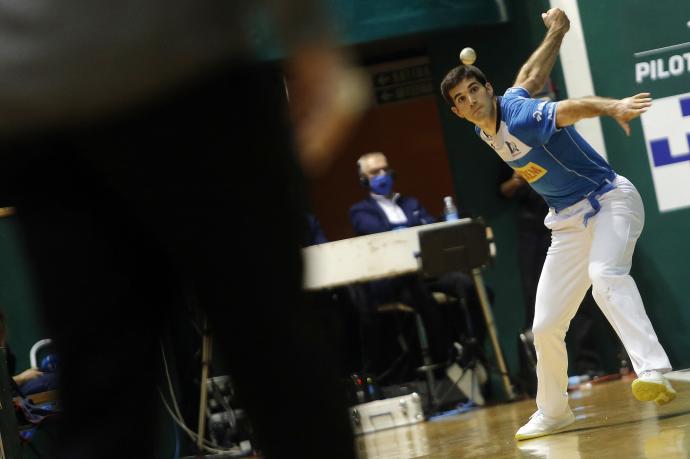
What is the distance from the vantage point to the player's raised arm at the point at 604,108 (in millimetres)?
6195

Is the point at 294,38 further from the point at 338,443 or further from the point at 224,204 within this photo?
the point at 338,443

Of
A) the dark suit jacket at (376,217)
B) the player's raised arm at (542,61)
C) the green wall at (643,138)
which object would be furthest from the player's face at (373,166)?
the player's raised arm at (542,61)

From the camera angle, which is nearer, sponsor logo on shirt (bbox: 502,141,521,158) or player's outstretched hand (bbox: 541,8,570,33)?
sponsor logo on shirt (bbox: 502,141,521,158)

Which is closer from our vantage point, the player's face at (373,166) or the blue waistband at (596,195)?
the blue waistband at (596,195)

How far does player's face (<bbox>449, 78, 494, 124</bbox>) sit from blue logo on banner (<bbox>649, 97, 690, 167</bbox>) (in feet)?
11.8

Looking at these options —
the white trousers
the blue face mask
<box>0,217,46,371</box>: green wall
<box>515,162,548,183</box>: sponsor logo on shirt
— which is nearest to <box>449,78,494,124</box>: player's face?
<box>515,162,548,183</box>: sponsor logo on shirt

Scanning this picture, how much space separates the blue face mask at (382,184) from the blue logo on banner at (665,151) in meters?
2.45

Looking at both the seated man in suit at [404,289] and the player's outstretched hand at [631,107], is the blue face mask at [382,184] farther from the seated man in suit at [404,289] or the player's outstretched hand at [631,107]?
the player's outstretched hand at [631,107]

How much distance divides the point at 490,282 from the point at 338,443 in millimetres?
9394

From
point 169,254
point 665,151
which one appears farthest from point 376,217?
point 169,254

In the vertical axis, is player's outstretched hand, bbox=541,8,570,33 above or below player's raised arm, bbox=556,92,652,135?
above

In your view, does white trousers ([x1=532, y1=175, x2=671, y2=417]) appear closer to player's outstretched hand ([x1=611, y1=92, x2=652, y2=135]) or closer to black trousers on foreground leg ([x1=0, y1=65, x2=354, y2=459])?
player's outstretched hand ([x1=611, y1=92, x2=652, y2=135])

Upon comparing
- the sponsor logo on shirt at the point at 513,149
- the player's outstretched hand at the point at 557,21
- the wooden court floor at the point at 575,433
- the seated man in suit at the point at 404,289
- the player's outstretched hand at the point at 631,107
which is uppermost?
the player's outstretched hand at the point at 557,21

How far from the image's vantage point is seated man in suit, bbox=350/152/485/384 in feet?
34.3
